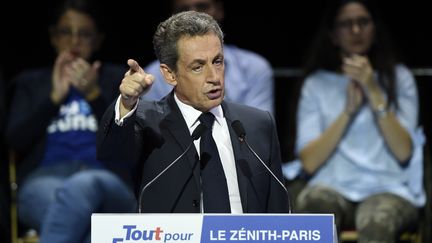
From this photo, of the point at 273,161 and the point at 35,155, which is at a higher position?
the point at 273,161

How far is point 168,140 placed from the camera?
2.87 meters

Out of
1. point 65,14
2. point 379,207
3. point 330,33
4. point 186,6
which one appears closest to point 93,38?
point 65,14

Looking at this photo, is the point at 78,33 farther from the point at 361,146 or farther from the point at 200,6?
the point at 361,146

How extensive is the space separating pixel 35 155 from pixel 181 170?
6.65 ft

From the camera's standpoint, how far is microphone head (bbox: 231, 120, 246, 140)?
2.84 meters

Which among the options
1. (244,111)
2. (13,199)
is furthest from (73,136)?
(244,111)

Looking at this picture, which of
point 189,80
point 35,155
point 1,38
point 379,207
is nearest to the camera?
point 189,80

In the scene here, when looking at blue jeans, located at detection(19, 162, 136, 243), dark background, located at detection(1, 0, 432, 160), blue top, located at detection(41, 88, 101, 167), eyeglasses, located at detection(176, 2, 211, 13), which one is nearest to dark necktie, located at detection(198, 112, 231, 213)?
blue jeans, located at detection(19, 162, 136, 243)

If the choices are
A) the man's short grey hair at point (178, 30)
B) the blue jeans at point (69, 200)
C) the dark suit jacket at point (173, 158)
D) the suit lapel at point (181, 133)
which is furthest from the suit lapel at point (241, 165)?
the blue jeans at point (69, 200)

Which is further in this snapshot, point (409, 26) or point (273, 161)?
point (409, 26)

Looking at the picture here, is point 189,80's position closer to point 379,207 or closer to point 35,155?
point 379,207

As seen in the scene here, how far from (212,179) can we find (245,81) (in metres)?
2.10

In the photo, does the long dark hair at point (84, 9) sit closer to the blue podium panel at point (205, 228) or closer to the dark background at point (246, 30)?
the dark background at point (246, 30)

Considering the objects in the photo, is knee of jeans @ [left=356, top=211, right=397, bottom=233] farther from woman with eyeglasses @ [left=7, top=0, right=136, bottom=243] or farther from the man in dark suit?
the man in dark suit
